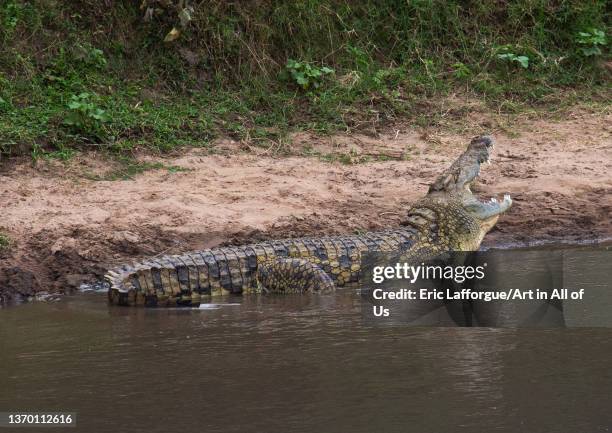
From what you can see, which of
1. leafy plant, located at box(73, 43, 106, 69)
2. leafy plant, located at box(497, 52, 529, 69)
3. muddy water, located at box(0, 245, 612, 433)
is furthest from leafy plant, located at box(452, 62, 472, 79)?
muddy water, located at box(0, 245, 612, 433)

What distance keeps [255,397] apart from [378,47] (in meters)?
7.07

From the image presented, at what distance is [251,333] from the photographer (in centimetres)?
565

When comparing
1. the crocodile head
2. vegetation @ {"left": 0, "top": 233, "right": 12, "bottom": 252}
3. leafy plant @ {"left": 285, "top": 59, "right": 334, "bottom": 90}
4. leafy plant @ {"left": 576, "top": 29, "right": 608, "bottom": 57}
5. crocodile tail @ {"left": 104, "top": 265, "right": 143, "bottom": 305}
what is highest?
leafy plant @ {"left": 576, "top": 29, "right": 608, "bottom": 57}

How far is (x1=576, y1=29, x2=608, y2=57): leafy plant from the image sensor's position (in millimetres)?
11023

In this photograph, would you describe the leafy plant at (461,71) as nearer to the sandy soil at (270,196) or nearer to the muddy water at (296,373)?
the sandy soil at (270,196)

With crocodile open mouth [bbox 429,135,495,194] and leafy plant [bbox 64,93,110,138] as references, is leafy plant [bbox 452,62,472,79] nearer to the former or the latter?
crocodile open mouth [bbox 429,135,495,194]

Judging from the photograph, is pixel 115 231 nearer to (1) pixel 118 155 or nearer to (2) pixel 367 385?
(1) pixel 118 155

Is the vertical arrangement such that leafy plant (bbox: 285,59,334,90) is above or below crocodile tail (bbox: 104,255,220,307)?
above

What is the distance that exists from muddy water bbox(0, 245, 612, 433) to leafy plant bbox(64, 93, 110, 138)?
287 cm

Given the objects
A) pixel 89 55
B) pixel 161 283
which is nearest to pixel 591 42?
pixel 89 55

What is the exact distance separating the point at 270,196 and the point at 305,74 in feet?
7.56

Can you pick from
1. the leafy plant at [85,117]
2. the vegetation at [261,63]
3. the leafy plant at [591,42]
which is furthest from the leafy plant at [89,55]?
the leafy plant at [591,42]

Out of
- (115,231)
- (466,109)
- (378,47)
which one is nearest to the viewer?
(115,231)

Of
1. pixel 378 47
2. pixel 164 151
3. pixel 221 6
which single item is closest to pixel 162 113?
pixel 164 151
